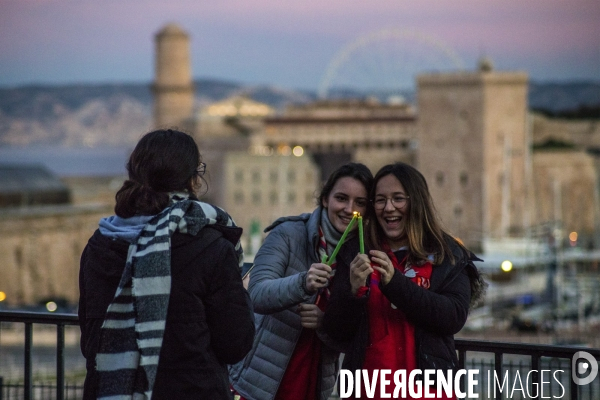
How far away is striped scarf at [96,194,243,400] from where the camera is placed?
3584mm

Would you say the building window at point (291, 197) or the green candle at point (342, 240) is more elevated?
the building window at point (291, 197)

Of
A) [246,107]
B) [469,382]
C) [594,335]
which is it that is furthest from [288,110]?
[469,382]

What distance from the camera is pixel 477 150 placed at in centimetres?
Answer: 4319

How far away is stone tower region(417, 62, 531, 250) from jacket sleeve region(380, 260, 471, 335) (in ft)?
125

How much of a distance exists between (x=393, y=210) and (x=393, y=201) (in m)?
0.03

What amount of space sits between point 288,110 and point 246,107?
43.3ft

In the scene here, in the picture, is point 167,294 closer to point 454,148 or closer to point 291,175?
point 454,148

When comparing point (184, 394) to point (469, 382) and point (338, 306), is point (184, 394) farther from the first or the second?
point (469, 382)

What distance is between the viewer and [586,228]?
47781 mm

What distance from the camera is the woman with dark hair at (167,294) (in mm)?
3592

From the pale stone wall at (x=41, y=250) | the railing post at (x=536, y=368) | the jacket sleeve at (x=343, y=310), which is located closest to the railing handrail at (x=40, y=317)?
the jacket sleeve at (x=343, y=310)

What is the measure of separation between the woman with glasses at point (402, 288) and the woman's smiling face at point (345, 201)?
0.15 meters

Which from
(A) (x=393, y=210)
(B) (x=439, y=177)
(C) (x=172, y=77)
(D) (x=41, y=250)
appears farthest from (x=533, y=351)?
(C) (x=172, y=77)

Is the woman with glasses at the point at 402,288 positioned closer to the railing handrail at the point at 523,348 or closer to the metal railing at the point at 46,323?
the railing handrail at the point at 523,348
